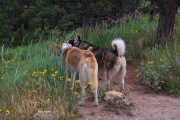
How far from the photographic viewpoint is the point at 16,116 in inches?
166

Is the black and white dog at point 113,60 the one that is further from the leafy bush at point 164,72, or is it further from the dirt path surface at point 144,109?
the leafy bush at point 164,72

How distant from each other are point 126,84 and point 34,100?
9.80ft

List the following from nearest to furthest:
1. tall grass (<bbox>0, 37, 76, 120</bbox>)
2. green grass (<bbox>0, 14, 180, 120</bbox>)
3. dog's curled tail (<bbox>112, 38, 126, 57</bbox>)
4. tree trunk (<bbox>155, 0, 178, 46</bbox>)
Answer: tall grass (<bbox>0, 37, 76, 120</bbox>), green grass (<bbox>0, 14, 180, 120</bbox>), dog's curled tail (<bbox>112, 38, 126, 57</bbox>), tree trunk (<bbox>155, 0, 178, 46</bbox>)

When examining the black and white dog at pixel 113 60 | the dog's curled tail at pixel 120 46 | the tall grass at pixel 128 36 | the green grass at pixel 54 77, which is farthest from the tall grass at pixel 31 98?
the tall grass at pixel 128 36

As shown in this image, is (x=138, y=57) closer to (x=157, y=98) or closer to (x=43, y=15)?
(x=157, y=98)

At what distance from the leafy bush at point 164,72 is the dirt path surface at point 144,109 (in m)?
0.25

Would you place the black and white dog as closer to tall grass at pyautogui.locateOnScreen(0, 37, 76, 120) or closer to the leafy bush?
the leafy bush

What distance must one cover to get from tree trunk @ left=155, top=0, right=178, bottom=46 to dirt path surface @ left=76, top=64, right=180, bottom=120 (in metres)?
2.58

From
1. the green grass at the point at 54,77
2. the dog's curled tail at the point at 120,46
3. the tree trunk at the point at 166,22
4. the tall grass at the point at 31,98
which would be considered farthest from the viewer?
the tree trunk at the point at 166,22

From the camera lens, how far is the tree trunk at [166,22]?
7.98 metres

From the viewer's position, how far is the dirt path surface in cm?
448

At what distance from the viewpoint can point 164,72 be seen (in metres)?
6.11

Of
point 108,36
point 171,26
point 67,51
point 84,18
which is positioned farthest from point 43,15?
point 67,51

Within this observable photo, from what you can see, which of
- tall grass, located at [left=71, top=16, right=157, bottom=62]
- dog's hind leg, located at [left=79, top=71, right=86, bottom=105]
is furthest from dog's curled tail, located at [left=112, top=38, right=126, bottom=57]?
tall grass, located at [left=71, top=16, right=157, bottom=62]
